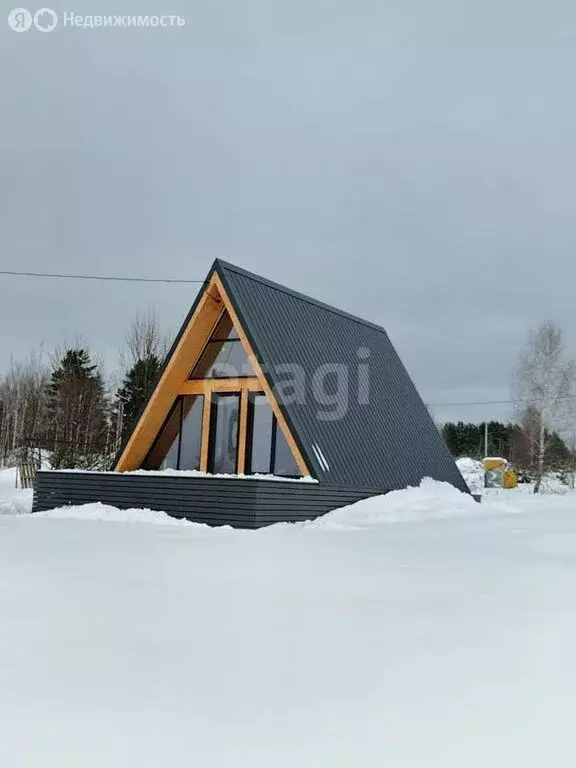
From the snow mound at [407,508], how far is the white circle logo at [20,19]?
33.6ft

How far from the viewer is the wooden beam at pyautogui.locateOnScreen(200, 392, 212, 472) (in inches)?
486

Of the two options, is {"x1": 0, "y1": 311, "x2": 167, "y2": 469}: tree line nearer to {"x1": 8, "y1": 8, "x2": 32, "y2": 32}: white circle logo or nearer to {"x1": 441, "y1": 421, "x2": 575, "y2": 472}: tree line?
{"x1": 8, "y1": 8, "x2": 32, "y2": 32}: white circle logo

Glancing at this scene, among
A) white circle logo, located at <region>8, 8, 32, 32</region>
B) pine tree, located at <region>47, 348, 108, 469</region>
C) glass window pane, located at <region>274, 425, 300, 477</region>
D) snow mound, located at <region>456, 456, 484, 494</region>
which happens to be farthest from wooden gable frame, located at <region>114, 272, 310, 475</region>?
snow mound, located at <region>456, 456, 484, 494</region>

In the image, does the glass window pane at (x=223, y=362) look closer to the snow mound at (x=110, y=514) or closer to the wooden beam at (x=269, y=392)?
the wooden beam at (x=269, y=392)

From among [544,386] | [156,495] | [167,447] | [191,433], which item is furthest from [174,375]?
[544,386]

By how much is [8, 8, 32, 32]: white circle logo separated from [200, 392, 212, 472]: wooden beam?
24.5 feet

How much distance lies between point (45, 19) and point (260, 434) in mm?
8359

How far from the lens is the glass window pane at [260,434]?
11.8 meters

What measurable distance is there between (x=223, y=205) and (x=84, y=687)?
16.1 m

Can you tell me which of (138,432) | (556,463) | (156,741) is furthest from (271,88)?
(556,463)

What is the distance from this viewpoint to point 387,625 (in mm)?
4125

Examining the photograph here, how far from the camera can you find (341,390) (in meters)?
13.0

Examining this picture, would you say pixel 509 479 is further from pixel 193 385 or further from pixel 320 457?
pixel 320 457

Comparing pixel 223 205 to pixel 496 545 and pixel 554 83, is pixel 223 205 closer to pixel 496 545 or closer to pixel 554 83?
pixel 554 83
